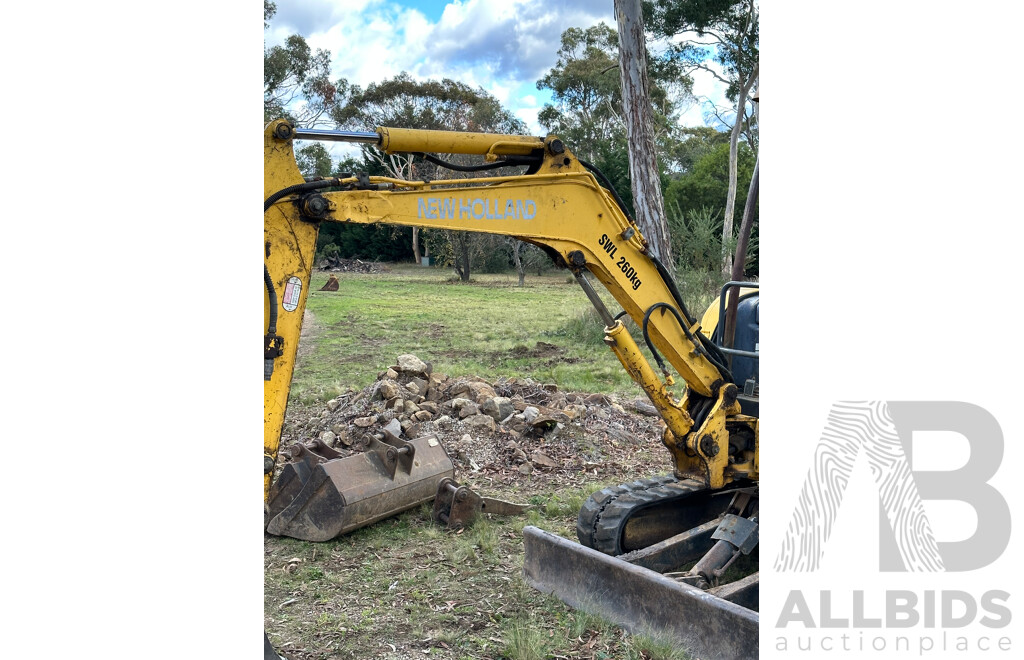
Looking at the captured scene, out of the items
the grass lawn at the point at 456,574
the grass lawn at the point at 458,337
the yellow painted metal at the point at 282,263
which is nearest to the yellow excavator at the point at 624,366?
the yellow painted metal at the point at 282,263

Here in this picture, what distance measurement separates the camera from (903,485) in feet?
9.86

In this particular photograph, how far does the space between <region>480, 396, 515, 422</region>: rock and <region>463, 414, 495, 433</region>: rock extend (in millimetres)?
124

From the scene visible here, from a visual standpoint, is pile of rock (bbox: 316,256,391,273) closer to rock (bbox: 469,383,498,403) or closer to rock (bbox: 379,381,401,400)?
rock (bbox: 469,383,498,403)

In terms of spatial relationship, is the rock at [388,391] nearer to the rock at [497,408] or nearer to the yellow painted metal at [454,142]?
the rock at [497,408]

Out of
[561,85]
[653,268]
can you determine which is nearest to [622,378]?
[653,268]

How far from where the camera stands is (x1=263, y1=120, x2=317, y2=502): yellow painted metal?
3732mm

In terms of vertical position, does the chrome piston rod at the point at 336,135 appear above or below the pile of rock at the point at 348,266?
below

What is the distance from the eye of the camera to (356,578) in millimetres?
4914

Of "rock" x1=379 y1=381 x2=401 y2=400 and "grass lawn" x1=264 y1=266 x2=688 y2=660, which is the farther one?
"rock" x1=379 y1=381 x2=401 y2=400

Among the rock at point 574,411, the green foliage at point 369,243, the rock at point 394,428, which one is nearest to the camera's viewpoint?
the rock at point 394,428

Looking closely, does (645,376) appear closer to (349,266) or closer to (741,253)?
(741,253)

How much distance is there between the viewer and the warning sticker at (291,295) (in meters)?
3.80

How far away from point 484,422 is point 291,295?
3932mm

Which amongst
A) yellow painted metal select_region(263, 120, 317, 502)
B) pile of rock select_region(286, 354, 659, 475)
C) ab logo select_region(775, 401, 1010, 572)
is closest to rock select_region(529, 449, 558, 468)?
pile of rock select_region(286, 354, 659, 475)
